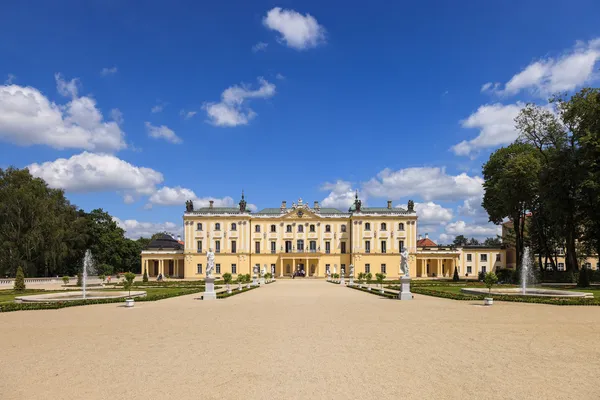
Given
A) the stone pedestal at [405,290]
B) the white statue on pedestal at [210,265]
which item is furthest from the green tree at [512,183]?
the white statue on pedestal at [210,265]

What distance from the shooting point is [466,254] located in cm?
7388

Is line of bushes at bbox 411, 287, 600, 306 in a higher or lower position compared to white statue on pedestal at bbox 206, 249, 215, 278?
lower

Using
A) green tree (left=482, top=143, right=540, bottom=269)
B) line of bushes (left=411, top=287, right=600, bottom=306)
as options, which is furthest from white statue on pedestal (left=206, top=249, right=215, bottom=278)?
green tree (left=482, top=143, right=540, bottom=269)

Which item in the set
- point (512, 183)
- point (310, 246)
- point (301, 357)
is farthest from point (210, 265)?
point (310, 246)

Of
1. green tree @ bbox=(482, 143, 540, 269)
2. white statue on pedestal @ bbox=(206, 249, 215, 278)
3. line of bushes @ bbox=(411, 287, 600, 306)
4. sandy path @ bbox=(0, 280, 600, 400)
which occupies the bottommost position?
line of bushes @ bbox=(411, 287, 600, 306)

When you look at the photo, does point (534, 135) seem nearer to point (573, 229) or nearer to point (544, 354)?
point (573, 229)

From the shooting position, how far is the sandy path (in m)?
7.07

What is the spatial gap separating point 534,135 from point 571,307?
26891mm

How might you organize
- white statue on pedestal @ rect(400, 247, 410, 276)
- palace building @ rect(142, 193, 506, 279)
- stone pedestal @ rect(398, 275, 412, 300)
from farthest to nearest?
palace building @ rect(142, 193, 506, 279), white statue on pedestal @ rect(400, 247, 410, 276), stone pedestal @ rect(398, 275, 412, 300)

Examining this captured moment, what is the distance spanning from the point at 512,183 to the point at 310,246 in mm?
35527

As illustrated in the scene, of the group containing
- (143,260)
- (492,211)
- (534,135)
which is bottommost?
(143,260)

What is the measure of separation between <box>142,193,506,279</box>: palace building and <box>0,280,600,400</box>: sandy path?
55118 millimetres

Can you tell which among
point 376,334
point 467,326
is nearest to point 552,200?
point 467,326

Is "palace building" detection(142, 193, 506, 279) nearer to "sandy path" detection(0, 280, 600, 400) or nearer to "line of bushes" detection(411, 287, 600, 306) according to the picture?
"line of bushes" detection(411, 287, 600, 306)
